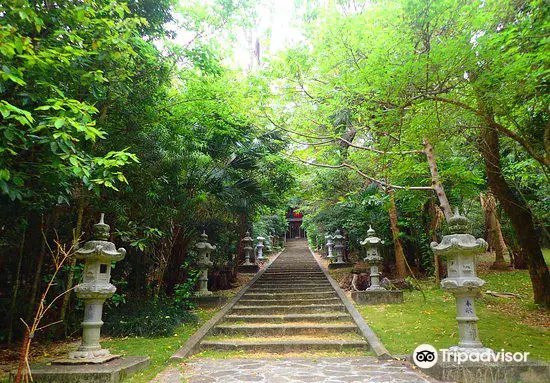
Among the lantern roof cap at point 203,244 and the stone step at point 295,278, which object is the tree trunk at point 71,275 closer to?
the lantern roof cap at point 203,244

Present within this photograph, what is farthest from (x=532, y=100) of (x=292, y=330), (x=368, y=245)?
(x=292, y=330)

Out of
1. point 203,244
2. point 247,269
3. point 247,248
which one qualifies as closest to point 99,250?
point 203,244

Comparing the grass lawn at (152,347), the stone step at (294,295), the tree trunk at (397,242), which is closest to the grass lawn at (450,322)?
the tree trunk at (397,242)

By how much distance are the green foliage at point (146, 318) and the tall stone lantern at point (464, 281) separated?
17.2 ft

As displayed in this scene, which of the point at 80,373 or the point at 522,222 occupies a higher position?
the point at 522,222

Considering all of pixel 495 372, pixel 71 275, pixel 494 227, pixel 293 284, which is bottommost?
pixel 495 372

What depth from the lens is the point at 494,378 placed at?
454 cm

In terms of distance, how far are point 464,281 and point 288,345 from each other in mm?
3183

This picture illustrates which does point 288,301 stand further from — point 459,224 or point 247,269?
point 247,269

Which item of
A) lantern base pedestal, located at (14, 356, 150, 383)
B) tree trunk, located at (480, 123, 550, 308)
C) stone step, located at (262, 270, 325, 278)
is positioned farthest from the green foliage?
tree trunk, located at (480, 123, 550, 308)

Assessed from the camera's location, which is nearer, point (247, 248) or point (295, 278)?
point (295, 278)

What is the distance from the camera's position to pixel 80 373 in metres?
4.46

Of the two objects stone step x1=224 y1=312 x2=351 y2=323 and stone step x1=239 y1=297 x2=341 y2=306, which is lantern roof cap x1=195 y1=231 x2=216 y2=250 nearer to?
stone step x1=239 y1=297 x2=341 y2=306

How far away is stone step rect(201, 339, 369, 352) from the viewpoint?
6.46 metres
